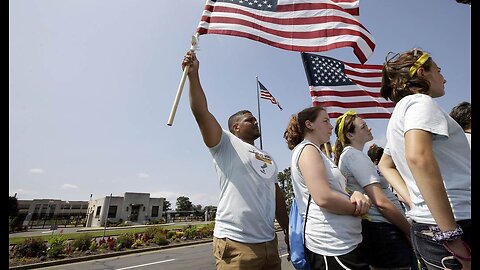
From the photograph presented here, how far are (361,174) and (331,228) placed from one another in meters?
0.70

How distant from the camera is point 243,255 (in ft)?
6.58

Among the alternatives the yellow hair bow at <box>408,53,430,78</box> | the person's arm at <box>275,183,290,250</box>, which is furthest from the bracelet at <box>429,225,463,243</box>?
the person's arm at <box>275,183,290,250</box>

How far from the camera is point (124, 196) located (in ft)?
195

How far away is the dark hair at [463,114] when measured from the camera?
2787mm

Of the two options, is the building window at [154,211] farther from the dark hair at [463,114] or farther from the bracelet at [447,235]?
the bracelet at [447,235]

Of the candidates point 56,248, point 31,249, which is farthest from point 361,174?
point 31,249

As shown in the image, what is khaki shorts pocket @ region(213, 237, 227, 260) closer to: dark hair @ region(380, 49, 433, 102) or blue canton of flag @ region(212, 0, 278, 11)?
dark hair @ region(380, 49, 433, 102)

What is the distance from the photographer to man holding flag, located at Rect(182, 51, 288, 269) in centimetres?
206

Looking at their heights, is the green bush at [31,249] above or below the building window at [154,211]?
below

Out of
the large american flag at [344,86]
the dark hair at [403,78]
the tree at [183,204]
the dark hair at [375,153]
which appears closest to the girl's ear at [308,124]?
the dark hair at [403,78]

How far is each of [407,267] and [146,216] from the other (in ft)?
211

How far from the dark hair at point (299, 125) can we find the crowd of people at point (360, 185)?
1cm

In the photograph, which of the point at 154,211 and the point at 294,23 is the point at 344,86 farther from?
the point at 154,211
